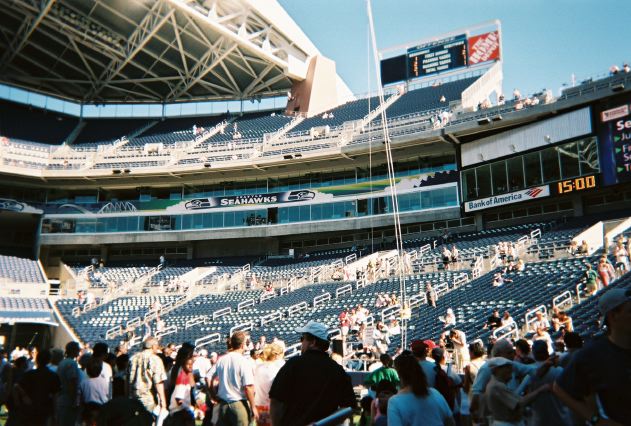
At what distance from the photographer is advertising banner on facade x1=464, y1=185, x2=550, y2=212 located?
30347 millimetres

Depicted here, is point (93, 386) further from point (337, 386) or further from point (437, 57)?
point (437, 57)

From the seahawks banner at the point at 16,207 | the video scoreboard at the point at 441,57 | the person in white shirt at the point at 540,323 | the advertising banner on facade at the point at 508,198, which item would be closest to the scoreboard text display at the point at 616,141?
the advertising banner on facade at the point at 508,198

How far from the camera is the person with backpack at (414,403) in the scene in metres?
4.13

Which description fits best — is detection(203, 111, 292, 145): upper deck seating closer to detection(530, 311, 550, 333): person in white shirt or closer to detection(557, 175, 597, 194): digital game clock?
detection(557, 175, 597, 194): digital game clock

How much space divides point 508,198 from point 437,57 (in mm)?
20065

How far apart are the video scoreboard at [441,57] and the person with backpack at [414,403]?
147 feet

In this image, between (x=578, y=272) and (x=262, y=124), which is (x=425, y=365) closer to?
(x=578, y=272)

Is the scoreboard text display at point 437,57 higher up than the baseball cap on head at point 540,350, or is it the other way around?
the scoreboard text display at point 437,57

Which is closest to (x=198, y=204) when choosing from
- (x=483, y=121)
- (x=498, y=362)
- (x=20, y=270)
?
(x=20, y=270)

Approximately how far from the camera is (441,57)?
47.6 m

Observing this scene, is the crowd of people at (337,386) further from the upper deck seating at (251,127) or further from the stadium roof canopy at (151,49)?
the upper deck seating at (251,127)

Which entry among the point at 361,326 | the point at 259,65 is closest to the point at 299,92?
the point at 259,65

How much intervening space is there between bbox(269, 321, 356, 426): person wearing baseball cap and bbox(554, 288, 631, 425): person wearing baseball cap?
1575 millimetres

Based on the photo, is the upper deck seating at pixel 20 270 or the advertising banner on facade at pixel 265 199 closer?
the upper deck seating at pixel 20 270
